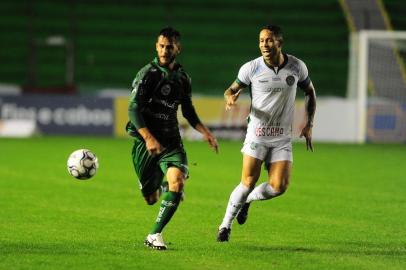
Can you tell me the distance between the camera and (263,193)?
8875mm

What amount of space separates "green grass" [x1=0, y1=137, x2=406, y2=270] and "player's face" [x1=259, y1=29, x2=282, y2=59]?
1.72 meters

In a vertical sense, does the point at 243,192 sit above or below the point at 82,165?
below

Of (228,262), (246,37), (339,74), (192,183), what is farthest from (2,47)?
(228,262)

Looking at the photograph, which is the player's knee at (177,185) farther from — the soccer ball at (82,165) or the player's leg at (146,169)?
the soccer ball at (82,165)

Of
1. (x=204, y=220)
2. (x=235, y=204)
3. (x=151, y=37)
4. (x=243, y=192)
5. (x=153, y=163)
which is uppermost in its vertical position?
(x=151, y=37)

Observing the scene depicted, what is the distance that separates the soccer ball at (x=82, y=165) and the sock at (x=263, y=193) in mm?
1540

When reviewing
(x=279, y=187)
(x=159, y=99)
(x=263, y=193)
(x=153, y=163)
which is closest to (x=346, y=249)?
(x=279, y=187)

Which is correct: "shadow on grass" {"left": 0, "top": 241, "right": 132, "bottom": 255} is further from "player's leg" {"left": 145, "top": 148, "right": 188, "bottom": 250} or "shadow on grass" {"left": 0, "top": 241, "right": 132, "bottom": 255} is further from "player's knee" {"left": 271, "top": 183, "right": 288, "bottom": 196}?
"player's knee" {"left": 271, "top": 183, "right": 288, "bottom": 196}

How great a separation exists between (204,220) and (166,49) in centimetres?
283

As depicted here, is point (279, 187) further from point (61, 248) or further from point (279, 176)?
point (61, 248)

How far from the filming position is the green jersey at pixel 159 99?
26.6 feet

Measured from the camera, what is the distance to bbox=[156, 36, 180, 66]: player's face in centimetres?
793

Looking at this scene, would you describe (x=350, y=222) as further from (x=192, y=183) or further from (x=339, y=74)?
(x=339, y=74)

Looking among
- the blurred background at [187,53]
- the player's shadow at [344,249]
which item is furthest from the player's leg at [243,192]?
the blurred background at [187,53]
